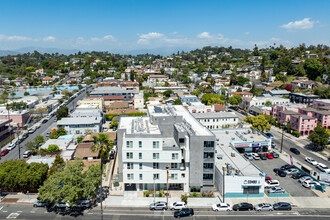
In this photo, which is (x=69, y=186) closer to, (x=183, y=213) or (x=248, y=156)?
(x=183, y=213)

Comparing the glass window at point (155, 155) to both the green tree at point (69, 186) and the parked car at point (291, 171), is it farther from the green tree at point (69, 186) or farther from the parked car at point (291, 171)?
the parked car at point (291, 171)

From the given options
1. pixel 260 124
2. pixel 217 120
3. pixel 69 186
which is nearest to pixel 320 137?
pixel 260 124

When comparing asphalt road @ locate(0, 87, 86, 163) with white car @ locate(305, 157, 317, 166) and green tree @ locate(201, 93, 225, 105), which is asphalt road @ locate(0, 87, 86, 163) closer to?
green tree @ locate(201, 93, 225, 105)

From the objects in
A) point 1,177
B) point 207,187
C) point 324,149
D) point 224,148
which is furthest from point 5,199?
point 324,149

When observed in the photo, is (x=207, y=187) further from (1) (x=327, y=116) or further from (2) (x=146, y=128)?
(1) (x=327, y=116)

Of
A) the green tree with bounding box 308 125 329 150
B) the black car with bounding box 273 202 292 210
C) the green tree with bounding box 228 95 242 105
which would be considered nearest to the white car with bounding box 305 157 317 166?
the green tree with bounding box 308 125 329 150

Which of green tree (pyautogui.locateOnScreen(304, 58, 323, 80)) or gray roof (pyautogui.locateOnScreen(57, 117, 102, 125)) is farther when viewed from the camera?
green tree (pyautogui.locateOnScreen(304, 58, 323, 80))
